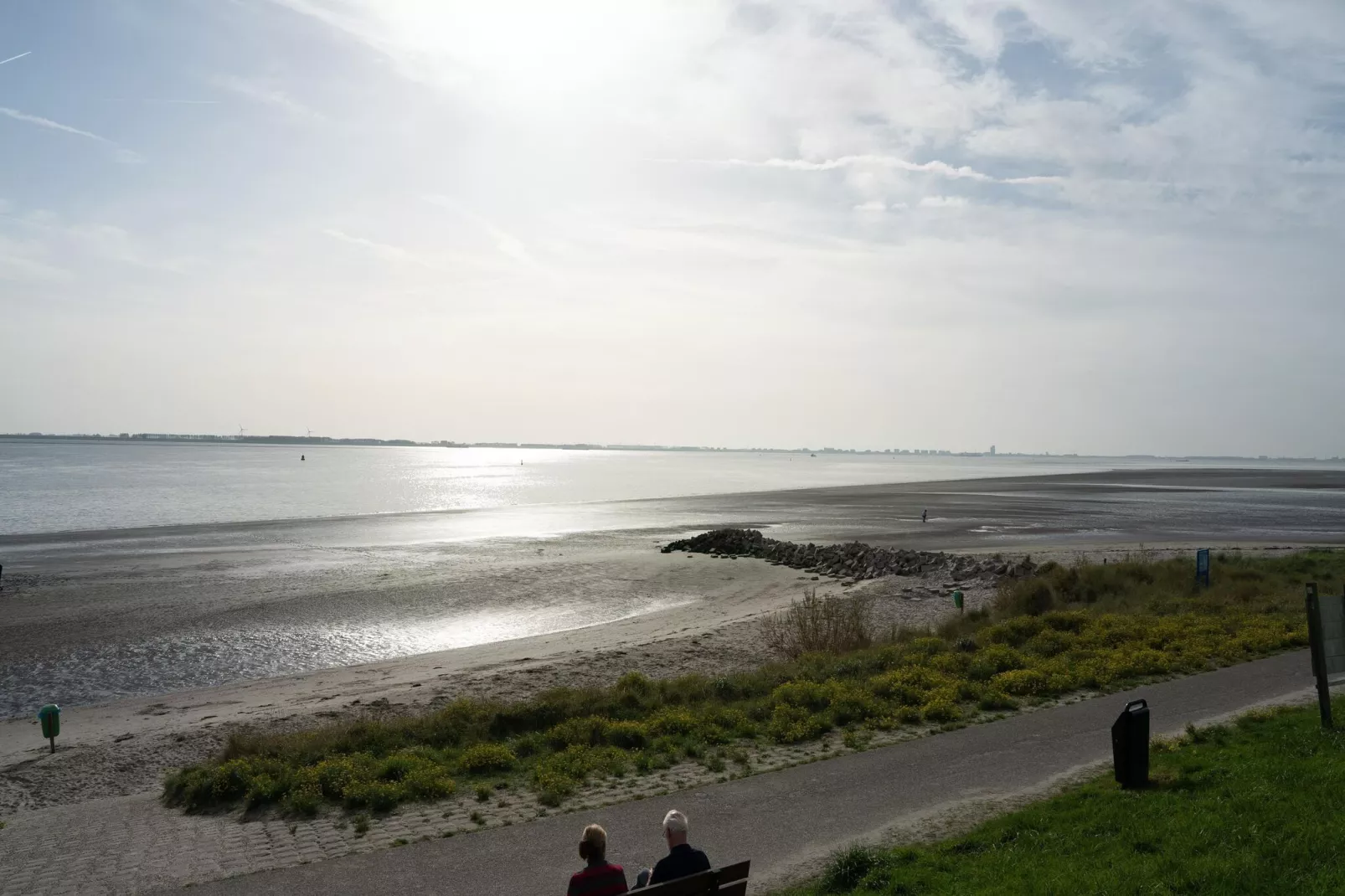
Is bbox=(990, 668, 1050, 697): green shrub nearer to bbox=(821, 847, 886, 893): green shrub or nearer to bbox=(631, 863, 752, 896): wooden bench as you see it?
bbox=(821, 847, 886, 893): green shrub

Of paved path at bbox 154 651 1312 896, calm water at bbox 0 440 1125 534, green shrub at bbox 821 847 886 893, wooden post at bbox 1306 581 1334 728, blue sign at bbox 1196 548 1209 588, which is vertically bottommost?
blue sign at bbox 1196 548 1209 588

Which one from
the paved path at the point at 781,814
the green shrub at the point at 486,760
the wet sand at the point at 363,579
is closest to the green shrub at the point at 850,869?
the paved path at the point at 781,814

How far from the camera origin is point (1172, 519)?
6456cm

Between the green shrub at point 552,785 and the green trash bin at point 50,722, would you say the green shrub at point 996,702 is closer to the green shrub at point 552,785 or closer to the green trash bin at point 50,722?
the green shrub at point 552,785

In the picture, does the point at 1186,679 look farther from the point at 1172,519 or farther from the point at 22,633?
the point at 1172,519

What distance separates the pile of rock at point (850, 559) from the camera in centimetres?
3450

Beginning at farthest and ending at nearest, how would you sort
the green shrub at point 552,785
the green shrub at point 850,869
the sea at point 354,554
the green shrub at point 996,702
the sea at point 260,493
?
the sea at point 260,493, the sea at point 354,554, the green shrub at point 996,702, the green shrub at point 552,785, the green shrub at point 850,869

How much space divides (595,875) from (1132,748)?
6404mm

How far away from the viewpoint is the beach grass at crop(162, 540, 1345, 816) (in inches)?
439

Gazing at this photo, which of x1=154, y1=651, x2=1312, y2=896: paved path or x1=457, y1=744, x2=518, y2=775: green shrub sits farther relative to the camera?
x1=457, y1=744, x2=518, y2=775: green shrub

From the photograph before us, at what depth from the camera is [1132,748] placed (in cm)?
924


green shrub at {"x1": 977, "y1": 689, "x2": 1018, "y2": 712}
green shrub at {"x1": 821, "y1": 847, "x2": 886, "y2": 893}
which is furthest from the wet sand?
green shrub at {"x1": 821, "y1": 847, "x2": 886, "y2": 893}

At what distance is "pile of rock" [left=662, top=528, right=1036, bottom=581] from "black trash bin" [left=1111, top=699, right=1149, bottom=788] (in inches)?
945

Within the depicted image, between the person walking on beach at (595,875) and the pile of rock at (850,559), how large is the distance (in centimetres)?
2926
